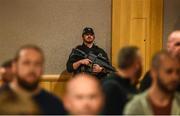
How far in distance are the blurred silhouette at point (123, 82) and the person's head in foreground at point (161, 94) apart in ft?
0.54

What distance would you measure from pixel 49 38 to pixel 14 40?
478mm

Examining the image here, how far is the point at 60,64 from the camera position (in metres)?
6.77

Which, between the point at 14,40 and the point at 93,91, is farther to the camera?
the point at 14,40

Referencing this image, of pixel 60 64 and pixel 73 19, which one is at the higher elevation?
pixel 73 19

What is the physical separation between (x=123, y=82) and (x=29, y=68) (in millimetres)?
661

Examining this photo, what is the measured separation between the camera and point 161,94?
3098 millimetres

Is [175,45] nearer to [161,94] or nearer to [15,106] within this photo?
[161,94]

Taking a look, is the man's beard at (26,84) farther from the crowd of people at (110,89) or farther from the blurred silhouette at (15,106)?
the blurred silhouette at (15,106)

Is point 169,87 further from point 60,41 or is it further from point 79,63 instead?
point 60,41

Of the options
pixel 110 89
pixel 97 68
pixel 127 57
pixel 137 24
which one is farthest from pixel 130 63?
pixel 137 24

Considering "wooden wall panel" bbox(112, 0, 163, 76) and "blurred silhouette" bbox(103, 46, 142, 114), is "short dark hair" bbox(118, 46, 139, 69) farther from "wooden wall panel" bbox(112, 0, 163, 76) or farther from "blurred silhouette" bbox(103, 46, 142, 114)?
"wooden wall panel" bbox(112, 0, 163, 76)

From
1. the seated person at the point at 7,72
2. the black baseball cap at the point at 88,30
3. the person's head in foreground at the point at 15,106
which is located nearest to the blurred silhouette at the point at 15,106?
the person's head in foreground at the point at 15,106

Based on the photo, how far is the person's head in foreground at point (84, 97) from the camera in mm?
2670

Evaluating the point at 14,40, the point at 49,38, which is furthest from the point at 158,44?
the point at 14,40
